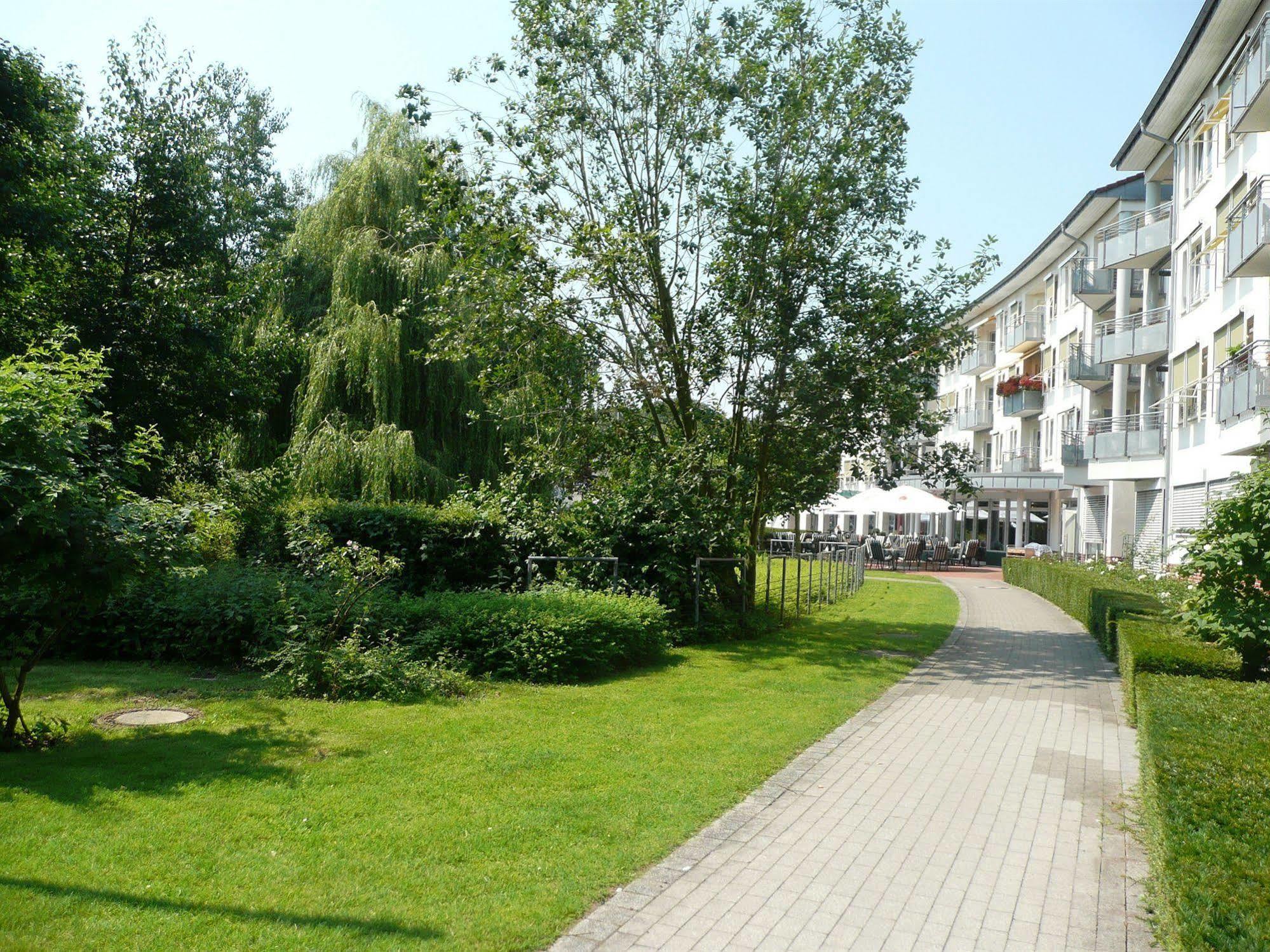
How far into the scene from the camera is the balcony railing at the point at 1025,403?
4816 cm

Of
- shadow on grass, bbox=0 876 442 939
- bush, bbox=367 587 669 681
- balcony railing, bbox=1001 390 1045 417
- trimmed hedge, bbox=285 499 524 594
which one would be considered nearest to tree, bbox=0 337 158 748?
shadow on grass, bbox=0 876 442 939

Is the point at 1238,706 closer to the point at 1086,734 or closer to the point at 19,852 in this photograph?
the point at 1086,734

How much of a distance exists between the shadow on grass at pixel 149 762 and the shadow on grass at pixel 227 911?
1.52 m

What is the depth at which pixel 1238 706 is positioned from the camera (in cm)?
756

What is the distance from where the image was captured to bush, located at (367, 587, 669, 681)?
1158 centimetres

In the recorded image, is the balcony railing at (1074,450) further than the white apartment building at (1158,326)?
Yes

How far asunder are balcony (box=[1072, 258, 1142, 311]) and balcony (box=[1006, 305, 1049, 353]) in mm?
8965

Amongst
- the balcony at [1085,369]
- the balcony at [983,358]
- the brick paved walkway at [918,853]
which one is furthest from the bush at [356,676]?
the balcony at [983,358]

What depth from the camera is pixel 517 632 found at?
1183 centimetres

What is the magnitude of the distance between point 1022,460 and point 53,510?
49587mm

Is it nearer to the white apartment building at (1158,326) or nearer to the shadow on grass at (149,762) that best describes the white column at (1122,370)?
the white apartment building at (1158,326)

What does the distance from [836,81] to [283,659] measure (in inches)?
491

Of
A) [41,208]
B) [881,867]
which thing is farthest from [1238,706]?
[41,208]

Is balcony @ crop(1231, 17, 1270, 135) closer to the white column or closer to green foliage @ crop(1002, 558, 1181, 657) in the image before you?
green foliage @ crop(1002, 558, 1181, 657)
